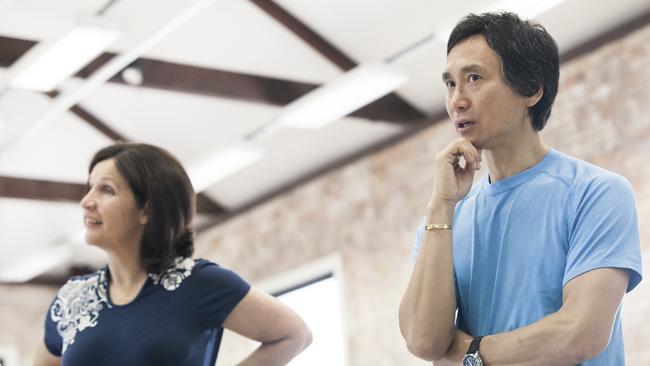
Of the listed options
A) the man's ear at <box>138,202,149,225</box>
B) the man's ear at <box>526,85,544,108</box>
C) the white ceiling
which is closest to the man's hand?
the man's ear at <box>526,85,544,108</box>

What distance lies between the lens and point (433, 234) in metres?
1.96

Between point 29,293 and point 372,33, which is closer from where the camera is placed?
point 372,33

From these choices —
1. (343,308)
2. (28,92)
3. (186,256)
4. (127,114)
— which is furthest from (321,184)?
(186,256)

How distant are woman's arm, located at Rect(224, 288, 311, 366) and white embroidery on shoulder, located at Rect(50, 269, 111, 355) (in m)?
0.30

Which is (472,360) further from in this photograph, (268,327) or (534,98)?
(268,327)

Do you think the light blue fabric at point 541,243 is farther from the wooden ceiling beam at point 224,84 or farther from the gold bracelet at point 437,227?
the wooden ceiling beam at point 224,84

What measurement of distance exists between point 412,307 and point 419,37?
4.24 meters

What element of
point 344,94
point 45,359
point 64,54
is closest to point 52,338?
point 45,359

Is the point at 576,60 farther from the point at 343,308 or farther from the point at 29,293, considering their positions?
the point at 29,293

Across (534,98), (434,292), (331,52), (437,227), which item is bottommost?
(434,292)

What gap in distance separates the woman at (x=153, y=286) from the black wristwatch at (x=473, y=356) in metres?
0.76

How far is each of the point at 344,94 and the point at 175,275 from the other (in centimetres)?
336

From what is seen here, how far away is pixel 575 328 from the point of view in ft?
5.86

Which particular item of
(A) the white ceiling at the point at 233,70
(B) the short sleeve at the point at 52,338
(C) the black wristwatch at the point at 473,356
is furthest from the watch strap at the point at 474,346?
(A) the white ceiling at the point at 233,70
